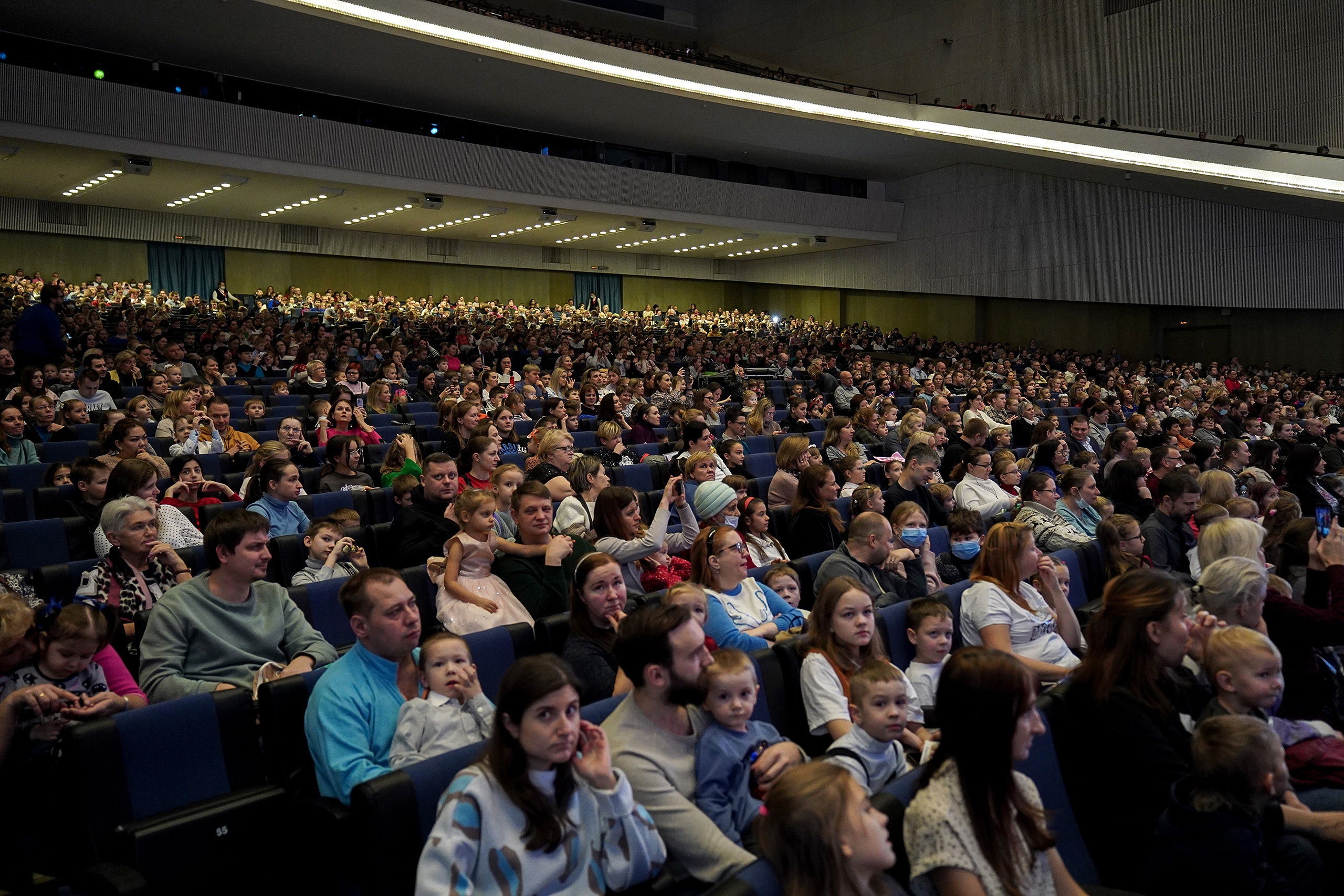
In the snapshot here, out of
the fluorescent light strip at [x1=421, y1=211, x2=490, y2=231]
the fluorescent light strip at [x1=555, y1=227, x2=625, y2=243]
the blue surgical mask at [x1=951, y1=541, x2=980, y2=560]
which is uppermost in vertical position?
the fluorescent light strip at [x1=421, y1=211, x2=490, y2=231]

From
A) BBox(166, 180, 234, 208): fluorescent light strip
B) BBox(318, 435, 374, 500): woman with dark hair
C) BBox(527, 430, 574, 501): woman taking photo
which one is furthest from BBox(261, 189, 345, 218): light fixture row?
BBox(527, 430, 574, 501): woman taking photo

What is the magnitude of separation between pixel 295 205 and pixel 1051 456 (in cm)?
1657

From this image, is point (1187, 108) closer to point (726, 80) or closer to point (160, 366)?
point (726, 80)

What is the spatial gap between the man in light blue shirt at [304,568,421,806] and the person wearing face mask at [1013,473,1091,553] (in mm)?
3532

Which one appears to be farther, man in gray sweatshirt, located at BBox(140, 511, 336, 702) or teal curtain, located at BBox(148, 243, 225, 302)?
teal curtain, located at BBox(148, 243, 225, 302)

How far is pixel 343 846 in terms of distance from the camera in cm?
226

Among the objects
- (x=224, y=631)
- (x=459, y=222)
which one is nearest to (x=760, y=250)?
(x=459, y=222)

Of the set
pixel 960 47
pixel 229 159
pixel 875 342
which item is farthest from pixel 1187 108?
pixel 229 159

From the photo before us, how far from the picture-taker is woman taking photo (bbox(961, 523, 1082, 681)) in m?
3.41

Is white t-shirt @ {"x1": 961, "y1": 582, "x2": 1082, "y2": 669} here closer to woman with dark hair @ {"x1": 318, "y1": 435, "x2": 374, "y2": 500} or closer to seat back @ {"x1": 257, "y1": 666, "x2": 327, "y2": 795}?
seat back @ {"x1": 257, "y1": 666, "x2": 327, "y2": 795}

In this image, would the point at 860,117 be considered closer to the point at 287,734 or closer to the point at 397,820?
the point at 287,734

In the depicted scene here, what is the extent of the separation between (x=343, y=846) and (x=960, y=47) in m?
22.3

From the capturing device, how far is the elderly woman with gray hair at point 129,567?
131 inches

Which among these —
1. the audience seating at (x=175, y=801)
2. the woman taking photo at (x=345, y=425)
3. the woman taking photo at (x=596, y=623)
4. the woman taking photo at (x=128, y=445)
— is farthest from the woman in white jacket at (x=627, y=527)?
the woman taking photo at (x=345, y=425)
